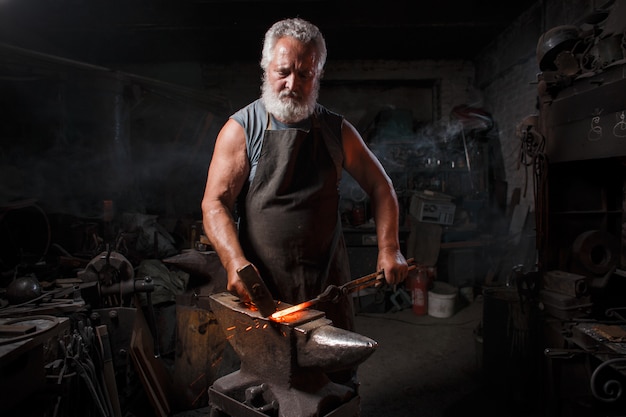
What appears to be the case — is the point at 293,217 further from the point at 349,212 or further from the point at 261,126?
the point at 349,212

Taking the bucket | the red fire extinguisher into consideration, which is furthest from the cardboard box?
the bucket

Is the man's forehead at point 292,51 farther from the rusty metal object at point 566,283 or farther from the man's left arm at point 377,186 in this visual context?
the rusty metal object at point 566,283

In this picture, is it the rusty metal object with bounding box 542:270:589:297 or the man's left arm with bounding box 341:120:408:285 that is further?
the rusty metal object with bounding box 542:270:589:297

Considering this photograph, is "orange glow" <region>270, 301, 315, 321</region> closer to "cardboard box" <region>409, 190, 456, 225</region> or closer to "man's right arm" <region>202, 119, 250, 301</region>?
"man's right arm" <region>202, 119, 250, 301</region>

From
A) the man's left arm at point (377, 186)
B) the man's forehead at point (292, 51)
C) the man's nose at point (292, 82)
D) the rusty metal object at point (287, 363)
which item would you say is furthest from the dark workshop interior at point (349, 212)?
the man's forehead at point (292, 51)

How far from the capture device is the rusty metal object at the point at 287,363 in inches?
57.5

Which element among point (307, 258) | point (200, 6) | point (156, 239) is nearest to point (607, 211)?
point (307, 258)

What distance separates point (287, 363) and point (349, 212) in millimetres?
5880

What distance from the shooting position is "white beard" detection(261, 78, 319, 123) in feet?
6.72

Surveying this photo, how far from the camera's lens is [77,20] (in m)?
7.14

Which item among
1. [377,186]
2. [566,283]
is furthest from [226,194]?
[566,283]

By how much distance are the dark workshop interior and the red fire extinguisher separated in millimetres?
36

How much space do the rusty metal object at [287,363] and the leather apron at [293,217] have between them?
367mm

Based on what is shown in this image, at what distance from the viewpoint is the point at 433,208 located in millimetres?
7094
